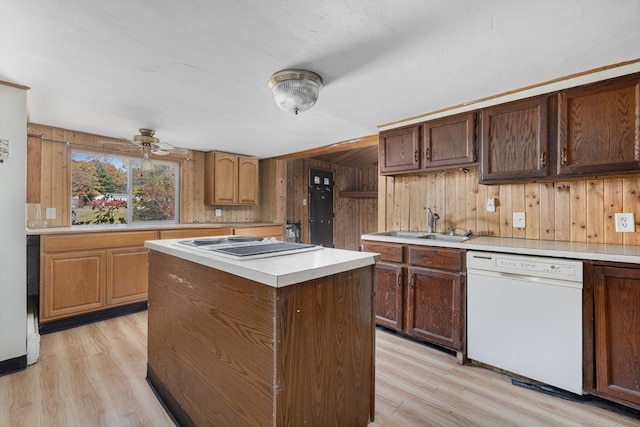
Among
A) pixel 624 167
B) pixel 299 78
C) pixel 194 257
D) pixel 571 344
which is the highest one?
pixel 299 78

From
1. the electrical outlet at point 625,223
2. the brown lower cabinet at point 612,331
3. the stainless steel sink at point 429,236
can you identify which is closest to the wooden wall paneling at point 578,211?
the electrical outlet at point 625,223

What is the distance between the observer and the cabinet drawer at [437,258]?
2.23m

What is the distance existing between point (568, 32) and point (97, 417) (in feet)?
10.6

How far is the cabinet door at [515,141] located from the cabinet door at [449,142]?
0.10m

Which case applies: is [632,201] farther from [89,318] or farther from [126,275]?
[89,318]

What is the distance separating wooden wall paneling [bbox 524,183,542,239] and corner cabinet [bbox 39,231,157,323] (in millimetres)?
3743

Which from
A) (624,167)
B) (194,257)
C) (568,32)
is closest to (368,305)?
(194,257)

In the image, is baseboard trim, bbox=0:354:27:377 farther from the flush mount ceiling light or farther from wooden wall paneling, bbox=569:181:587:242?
wooden wall paneling, bbox=569:181:587:242

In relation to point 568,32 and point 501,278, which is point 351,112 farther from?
point 501,278

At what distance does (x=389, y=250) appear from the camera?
2.64 meters

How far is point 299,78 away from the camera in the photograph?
1924 mm

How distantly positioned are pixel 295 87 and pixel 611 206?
7.76 ft

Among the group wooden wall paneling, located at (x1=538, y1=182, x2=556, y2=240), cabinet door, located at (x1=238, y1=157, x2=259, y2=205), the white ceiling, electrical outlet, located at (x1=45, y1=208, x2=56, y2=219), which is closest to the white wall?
the white ceiling

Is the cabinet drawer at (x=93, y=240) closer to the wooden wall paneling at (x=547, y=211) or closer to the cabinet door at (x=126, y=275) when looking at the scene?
the cabinet door at (x=126, y=275)
